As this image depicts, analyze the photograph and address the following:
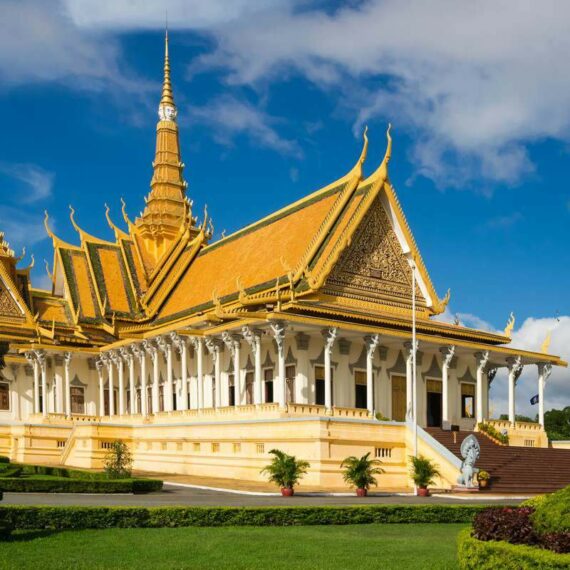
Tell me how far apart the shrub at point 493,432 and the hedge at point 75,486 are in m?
14.4

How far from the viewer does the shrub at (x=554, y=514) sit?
357 inches

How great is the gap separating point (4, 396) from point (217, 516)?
3097cm

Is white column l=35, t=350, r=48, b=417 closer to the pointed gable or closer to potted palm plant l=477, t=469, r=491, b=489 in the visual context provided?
the pointed gable

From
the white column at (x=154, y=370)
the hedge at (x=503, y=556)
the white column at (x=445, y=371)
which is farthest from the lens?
the white column at (x=154, y=370)

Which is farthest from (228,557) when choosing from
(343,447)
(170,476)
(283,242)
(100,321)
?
(100,321)

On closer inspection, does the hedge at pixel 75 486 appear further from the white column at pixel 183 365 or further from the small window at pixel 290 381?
the white column at pixel 183 365

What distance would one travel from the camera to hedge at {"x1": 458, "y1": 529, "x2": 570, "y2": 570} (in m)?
8.59

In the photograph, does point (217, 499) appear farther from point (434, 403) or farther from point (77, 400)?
point (77, 400)

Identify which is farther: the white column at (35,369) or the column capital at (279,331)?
the white column at (35,369)

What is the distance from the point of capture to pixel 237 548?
→ 12.7 m

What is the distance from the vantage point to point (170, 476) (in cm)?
3141

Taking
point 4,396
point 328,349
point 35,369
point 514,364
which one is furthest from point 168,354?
point 514,364

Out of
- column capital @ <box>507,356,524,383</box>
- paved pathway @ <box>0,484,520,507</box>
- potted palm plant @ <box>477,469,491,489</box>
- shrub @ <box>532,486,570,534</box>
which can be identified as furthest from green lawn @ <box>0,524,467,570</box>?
column capital @ <box>507,356,524,383</box>

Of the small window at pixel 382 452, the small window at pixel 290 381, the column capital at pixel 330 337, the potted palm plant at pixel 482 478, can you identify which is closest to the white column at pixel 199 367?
the small window at pixel 290 381
